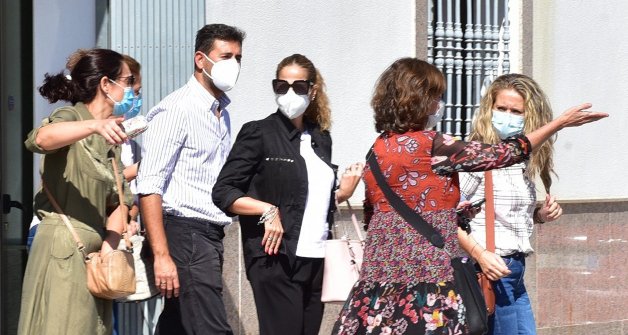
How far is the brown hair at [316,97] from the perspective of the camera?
6785mm

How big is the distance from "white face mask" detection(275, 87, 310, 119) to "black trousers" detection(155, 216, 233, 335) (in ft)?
2.43

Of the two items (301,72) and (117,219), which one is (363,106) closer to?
(301,72)

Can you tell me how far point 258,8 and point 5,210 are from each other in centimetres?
211

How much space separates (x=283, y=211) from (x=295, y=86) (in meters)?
0.64

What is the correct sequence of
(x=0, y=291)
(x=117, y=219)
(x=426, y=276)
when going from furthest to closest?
(x=0, y=291) → (x=117, y=219) → (x=426, y=276)

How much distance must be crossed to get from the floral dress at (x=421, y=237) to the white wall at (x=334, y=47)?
3.28 meters

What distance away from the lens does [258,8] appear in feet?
29.0

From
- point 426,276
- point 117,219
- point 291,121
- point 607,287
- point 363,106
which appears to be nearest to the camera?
point 426,276

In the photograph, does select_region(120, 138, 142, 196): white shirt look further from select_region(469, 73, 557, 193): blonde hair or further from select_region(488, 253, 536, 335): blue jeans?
select_region(488, 253, 536, 335): blue jeans

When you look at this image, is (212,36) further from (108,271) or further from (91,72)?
(108,271)

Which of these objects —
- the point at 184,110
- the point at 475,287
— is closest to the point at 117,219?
the point at 184,110

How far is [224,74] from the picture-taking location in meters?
6.53

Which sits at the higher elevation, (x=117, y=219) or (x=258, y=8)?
(x=258, y=8)

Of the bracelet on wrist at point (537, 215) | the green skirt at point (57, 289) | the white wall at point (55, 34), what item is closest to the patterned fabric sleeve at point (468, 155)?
the green skirt at point (57, 289)
